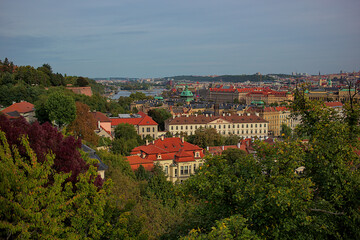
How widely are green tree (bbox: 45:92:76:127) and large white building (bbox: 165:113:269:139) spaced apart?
2962 centimetres

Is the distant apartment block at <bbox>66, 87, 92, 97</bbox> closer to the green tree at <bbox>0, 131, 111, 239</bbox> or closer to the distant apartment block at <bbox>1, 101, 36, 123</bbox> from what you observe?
the distant apartment block at <bbox>1, 101, 36, 123</bbox>

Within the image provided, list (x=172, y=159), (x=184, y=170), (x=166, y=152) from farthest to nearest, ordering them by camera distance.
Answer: (x=166, y=152) → (x=172, y=159) → (x=184, y=170)

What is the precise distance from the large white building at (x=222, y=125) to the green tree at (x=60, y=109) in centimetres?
2962

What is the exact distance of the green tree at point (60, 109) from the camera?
114ft

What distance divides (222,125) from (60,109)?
3767cm

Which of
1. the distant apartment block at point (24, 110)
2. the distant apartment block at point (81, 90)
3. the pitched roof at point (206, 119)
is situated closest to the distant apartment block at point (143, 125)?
the pitched roof at point (206, 119)

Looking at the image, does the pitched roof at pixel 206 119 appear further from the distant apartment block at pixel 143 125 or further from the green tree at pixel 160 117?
the distant apartment block at pixel 143 125

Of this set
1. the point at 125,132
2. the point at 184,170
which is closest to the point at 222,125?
the point at 125,132

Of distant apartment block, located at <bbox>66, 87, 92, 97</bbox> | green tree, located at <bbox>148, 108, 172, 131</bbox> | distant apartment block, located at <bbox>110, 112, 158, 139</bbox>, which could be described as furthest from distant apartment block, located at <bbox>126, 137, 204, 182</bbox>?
distant apartment block, located at <bbox>66, 87, 92, 97</bbox>

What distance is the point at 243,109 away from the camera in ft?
292

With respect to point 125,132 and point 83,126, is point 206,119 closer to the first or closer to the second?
point 125,132

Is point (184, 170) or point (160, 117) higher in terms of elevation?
point (160, 117)

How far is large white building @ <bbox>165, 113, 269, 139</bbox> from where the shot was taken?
64.7 m

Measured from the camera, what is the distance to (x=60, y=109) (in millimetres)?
34750
